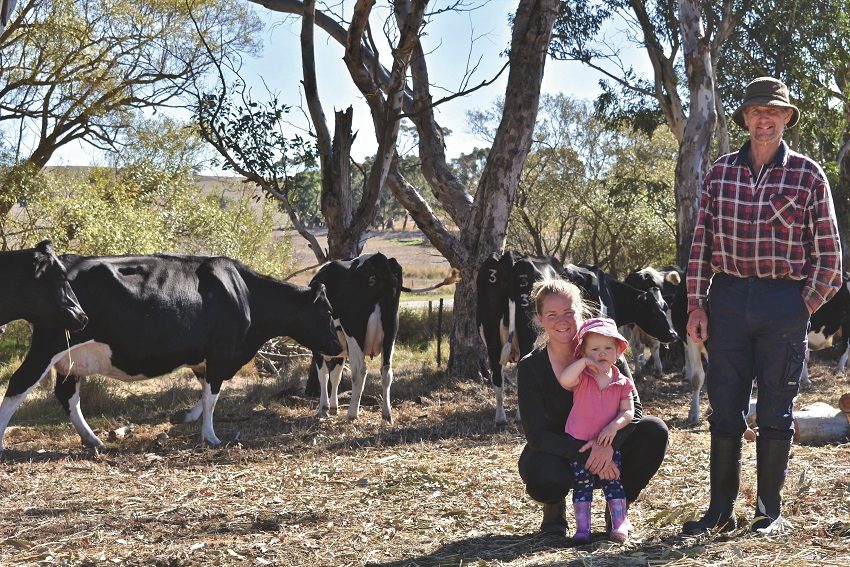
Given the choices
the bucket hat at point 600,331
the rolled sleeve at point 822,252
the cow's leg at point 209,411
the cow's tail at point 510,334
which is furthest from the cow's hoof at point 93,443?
the rolled sleeve at point 822,252

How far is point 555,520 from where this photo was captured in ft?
17.5

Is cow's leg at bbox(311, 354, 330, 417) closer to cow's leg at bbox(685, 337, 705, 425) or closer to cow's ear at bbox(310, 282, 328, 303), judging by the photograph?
cow's ear at bbox(310, 282, 328, 303)

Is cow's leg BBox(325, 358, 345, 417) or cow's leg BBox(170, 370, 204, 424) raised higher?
cow's leg BBox(325, 358, 345, 417)

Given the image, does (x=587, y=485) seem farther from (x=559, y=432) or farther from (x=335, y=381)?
(x=335, y=381)

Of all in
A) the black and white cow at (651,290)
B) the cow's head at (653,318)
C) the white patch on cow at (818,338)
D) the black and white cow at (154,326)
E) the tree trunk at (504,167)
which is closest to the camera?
the black and white cow at (154,326)

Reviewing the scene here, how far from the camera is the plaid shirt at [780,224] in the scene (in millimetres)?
5195

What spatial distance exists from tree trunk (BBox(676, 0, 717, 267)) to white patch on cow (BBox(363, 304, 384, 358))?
8.56 m

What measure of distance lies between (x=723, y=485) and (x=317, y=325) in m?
6.41

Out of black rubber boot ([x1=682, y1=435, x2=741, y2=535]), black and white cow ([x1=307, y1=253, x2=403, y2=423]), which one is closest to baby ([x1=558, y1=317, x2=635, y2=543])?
black rubber boot ([x1=682, y1=435, x2=741, y2=535])

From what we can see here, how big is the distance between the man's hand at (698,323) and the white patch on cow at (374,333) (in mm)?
6217

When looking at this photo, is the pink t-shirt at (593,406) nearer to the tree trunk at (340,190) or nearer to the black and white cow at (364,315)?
the black and white cow at (364,315)

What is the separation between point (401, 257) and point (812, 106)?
39.8m

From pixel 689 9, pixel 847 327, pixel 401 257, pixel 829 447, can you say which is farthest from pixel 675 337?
pixel 401 257

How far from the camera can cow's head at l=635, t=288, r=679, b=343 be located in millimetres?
12258
